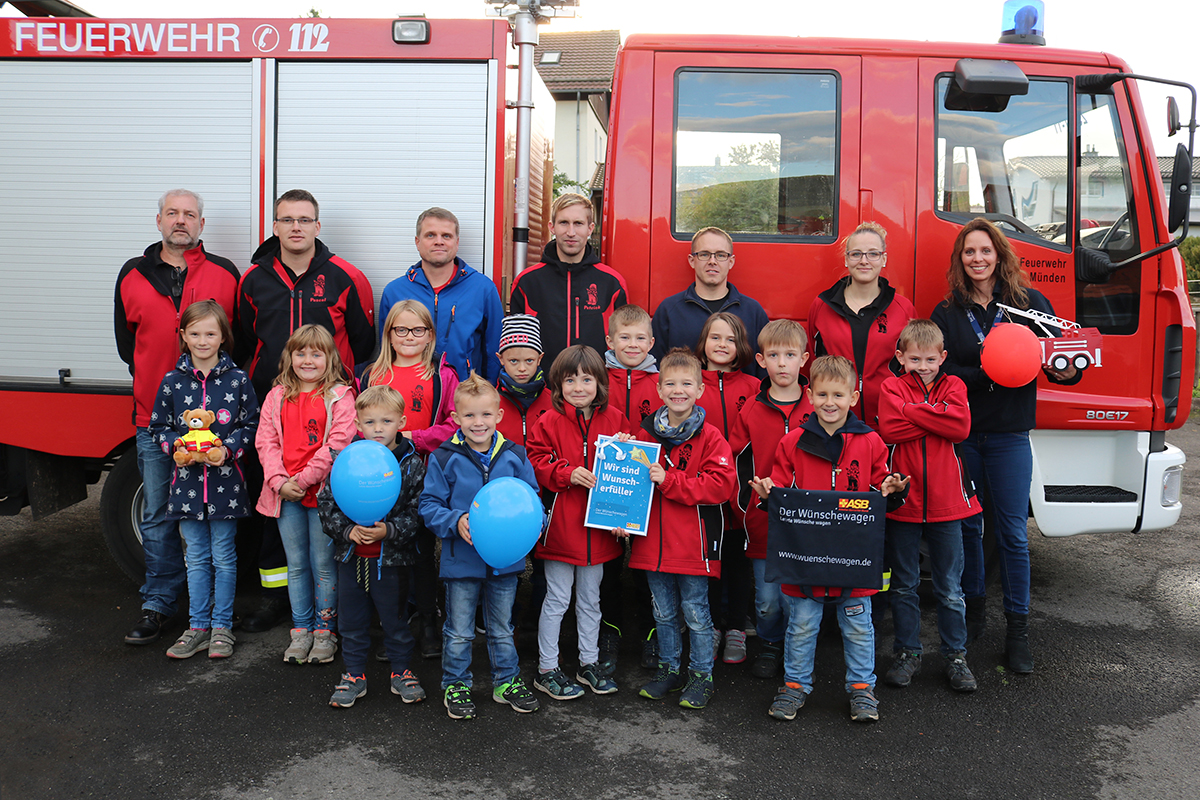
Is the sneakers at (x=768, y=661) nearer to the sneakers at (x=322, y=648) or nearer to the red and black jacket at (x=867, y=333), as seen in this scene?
the red and black jacket at (x=867, y=333)

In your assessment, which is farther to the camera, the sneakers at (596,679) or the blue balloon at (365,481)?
the sneakers at (596,679)

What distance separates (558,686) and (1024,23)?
3.96 meters

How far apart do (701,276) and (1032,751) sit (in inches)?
92.3

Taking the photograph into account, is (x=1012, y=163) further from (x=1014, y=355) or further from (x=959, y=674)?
(x=959, y=674)

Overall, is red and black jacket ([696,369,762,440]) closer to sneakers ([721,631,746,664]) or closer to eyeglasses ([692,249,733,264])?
eyeglasses ([692,249,733,264])

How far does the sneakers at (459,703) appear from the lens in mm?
3387

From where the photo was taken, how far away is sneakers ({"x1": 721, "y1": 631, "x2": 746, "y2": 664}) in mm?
3988

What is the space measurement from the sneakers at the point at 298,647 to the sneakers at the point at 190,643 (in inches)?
16.2

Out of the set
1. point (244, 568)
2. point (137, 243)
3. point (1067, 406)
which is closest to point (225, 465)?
point (244, 568)

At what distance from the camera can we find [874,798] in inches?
114

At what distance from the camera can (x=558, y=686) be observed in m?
3.58

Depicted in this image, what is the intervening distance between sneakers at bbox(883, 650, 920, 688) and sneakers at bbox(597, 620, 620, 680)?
1209mm

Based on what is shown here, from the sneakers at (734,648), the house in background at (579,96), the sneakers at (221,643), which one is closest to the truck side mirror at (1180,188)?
the sneakers at (734,648)

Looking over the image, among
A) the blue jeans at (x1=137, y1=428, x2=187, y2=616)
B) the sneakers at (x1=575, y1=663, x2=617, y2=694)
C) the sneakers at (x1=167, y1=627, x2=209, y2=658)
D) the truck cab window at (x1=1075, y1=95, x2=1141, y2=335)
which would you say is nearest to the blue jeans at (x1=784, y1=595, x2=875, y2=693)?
the sneakers at (x1=575, y1=663, x2=617, y2=694)
